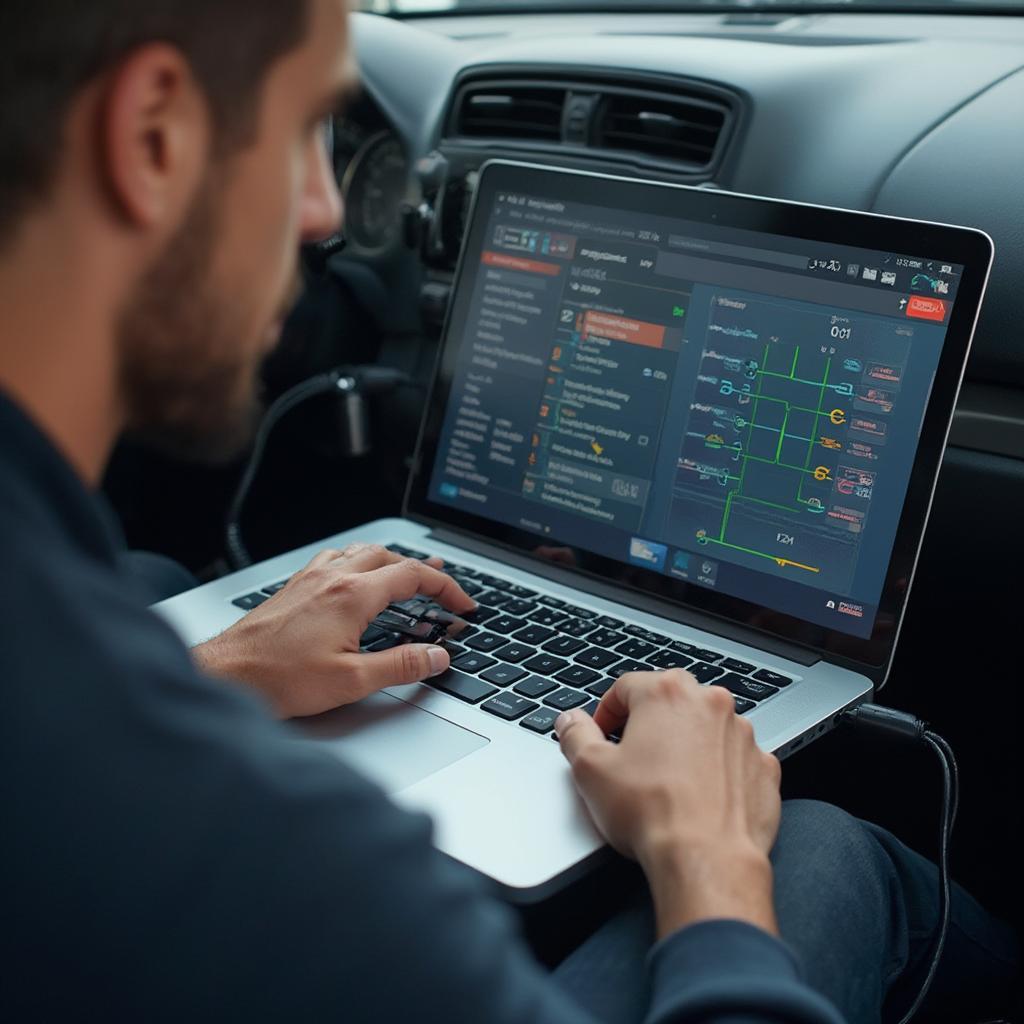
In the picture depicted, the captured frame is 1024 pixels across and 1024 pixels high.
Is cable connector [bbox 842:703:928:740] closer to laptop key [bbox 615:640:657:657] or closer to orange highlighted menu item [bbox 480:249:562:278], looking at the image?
laptop key [bbox 615:640:657:657]

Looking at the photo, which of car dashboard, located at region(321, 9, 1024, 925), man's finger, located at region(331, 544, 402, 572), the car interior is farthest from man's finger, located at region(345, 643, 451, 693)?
car dashboard, located at region(321, 9, 1024, 925)

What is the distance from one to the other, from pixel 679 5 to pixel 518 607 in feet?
3.89

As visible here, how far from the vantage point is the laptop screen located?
1.05 metres

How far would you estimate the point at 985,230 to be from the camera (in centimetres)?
117

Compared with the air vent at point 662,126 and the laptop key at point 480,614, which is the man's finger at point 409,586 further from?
the air vent at point 662,126

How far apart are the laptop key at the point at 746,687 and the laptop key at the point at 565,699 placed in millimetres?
116

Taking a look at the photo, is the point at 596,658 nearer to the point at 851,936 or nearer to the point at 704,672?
the point at 704,672

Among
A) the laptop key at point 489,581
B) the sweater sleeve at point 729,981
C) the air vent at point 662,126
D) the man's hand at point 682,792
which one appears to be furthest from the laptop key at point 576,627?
the air vent at point 662,126

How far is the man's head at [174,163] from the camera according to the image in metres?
0.54

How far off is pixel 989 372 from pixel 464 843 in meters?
0.71

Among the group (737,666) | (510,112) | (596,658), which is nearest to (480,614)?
(596,658)

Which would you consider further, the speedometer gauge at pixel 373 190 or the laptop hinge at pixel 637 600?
the speedometer gauge at pixel 373 190

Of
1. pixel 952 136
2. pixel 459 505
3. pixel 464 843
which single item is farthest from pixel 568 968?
pixel 952 136

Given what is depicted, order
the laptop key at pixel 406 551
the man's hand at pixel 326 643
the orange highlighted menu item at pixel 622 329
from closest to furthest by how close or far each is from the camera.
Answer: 1. the man's hand at pixel 326 643
2. the orange highlighted menu item at pixel 622 329
3. the laptop key at pixel 406 551
